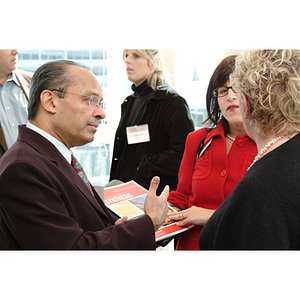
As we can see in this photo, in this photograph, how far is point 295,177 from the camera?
88 centimetres

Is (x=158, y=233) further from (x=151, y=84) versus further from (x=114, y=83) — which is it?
(x=114, y=83)

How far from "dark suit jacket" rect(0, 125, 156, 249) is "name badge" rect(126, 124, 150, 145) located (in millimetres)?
1367

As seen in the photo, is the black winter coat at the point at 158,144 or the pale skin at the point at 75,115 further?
the black winter coat at the point at 158,144

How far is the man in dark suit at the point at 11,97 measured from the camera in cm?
231

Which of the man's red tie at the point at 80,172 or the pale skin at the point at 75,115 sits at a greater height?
the pale skin at the point at 75,115

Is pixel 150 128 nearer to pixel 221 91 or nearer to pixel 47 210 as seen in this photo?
pixel 221 91

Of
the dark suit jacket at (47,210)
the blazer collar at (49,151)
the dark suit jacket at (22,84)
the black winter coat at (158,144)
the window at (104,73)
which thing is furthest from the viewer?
the window at (104,73)

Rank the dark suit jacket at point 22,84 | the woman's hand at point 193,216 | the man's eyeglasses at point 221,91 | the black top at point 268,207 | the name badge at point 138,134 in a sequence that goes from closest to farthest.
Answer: the black top at point 268,207 → the woman's hand at point 193,216 → the man's eyeglasses at point 221,91 → the dark suit jacket at point 22,84 → the name badge at point 138,134

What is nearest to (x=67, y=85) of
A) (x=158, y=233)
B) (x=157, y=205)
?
(x=157, y=205)

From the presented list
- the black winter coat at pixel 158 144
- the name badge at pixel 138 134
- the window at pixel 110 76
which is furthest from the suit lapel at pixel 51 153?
the window at pixel 110 76

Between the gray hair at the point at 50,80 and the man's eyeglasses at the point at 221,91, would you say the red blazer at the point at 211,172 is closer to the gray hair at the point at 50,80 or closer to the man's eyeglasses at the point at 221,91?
the man's eyeglasses at the point at 221,91

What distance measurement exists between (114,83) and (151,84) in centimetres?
140

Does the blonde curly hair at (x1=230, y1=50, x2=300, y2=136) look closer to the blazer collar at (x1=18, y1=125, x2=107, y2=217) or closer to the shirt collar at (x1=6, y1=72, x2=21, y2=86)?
the blazer collar at (x1=18, y1=125, x2=107, y2=217)

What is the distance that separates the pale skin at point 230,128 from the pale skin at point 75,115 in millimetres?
246
